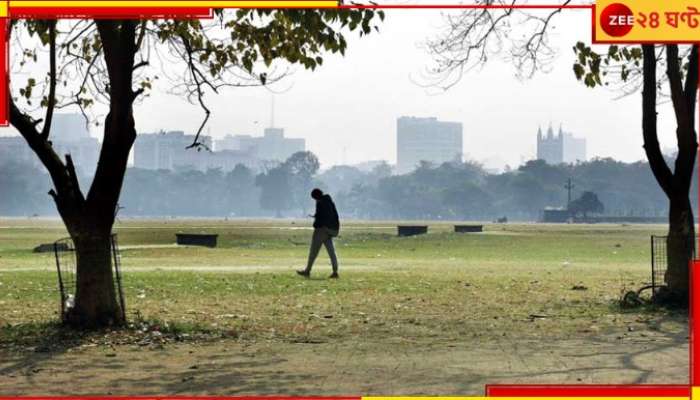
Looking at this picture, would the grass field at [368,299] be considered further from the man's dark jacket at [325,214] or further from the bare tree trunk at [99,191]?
the man's dark jacket at [325,214]

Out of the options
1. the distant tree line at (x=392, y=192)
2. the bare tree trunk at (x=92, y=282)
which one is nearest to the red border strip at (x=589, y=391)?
the bare tree trunk at (x=92, y=282)

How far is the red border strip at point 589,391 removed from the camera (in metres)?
7.80

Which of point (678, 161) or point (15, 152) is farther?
point (15, 152)

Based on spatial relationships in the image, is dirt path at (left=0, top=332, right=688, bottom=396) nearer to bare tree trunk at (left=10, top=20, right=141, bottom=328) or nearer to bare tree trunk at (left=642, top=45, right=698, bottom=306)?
bare tree trunk at (left=10, top=20, right=141, bottom=328)

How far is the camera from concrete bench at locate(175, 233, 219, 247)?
38.9 metres

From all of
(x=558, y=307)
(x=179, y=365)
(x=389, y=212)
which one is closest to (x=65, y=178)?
(x=179, y=365)

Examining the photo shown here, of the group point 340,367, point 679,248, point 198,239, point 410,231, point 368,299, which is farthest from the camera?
point 410,231

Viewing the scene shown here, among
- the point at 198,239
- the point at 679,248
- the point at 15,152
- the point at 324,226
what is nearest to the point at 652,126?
the point at 679,248

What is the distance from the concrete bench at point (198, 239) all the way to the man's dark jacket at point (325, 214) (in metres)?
17.1

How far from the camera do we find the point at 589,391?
836cm

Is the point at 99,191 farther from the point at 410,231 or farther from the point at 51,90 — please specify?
the point at 410,231

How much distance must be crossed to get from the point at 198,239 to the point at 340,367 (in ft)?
97.1

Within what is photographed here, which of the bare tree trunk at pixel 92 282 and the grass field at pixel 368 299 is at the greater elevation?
the bare tree trunk at pixel 92 282

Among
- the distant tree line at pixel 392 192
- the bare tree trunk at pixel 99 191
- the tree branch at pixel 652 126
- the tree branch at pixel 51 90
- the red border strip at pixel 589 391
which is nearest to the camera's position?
the red border strip at pixel 589 391
